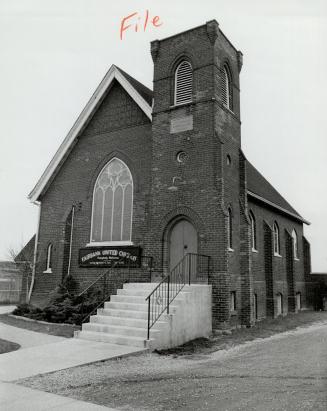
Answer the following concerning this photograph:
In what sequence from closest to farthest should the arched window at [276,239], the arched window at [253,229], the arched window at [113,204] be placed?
the arched window at [113,204] → the arched window at [253,229] → the arched window at [276,239]

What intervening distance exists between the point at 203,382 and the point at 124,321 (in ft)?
14.3

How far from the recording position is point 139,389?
6.27 metres

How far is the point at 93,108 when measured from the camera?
1712 centimetres

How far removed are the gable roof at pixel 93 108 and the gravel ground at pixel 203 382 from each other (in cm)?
951

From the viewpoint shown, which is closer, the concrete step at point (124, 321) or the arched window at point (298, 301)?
the concrete step at point (124, 321)

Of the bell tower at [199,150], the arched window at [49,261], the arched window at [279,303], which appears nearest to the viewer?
the bell tower at [199,150]

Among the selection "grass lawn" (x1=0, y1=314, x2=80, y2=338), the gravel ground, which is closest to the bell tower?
"grass lawn" (x1=0, y1=314, x2=80, y2=338)

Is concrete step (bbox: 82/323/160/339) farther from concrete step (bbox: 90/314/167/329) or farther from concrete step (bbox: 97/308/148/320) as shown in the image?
concrete step (bbox: 97/308/148/320)

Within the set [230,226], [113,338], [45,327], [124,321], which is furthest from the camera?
[230,226]

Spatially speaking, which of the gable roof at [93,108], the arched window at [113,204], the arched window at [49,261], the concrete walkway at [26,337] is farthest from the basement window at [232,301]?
the arched window at [49,261]

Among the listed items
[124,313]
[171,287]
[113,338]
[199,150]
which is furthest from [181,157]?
[113,338]

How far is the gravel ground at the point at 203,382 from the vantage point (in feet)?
18.3

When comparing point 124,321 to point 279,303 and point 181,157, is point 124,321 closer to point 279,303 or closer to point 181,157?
point 181,157

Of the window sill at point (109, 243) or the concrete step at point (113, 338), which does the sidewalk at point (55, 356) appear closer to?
the concrete step at point (113, 338)
